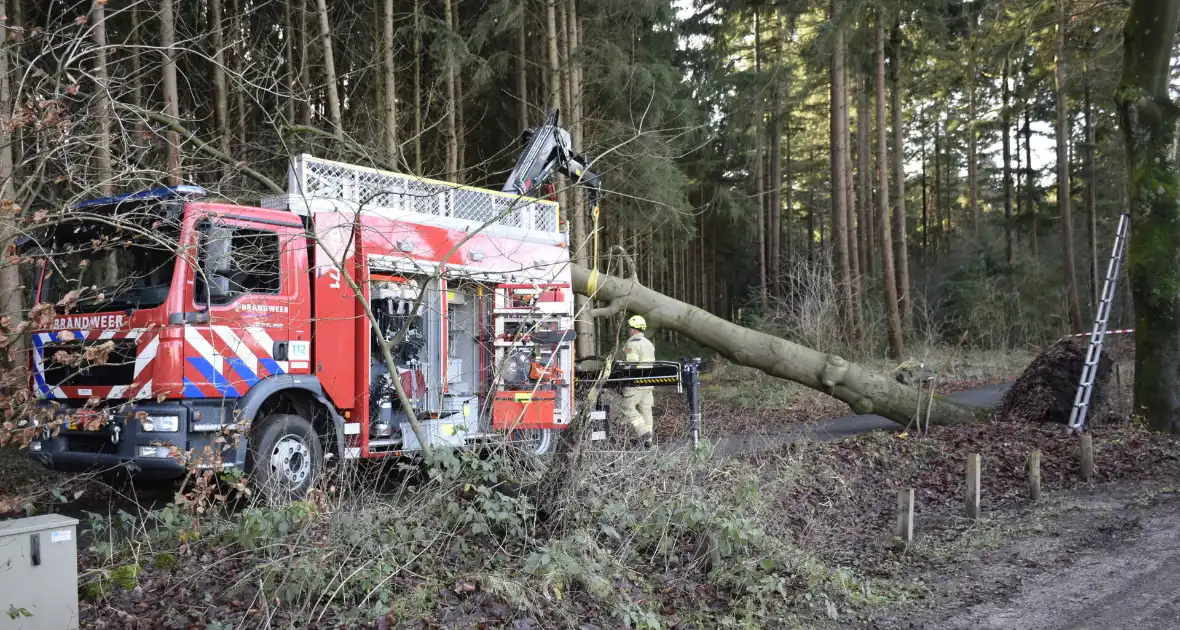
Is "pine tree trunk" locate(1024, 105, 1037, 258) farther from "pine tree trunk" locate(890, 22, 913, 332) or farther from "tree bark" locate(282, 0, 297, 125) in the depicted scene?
"tree bark" locate(282, 0, 297, 125)

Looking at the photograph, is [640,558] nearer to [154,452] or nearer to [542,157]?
[154,452]

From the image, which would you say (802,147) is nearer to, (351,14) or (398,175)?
(351,14)

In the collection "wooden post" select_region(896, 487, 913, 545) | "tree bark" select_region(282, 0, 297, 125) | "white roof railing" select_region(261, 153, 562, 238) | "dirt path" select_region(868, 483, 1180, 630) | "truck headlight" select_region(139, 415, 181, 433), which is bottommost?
"dirt path" select_region(868, 483, 1180, 630)

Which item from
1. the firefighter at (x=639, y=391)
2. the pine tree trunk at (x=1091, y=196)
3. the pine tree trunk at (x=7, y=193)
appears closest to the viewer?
the pine tree trunk at (x=7, y=193)

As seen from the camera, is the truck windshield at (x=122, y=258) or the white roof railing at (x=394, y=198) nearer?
the truck windshield at (x=122, y=258)

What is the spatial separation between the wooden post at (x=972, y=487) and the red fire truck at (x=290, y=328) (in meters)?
3.73

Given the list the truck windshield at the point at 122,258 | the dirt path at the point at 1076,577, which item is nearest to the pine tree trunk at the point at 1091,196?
the dirt path at the point at 1076,577

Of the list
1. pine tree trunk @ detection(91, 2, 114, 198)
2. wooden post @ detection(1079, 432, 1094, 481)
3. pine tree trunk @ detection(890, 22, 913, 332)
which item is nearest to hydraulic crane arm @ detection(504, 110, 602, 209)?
pine tree trunk @ detection(91, 2, 114, 198)

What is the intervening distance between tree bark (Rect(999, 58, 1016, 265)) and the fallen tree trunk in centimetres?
1205

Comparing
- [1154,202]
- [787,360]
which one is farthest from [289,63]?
[1154,202]

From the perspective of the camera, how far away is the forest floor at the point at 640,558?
181 inches

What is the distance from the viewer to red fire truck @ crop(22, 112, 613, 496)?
6.50 meters

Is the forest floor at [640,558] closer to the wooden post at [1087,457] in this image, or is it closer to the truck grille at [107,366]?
the wooden post at [1087,457]

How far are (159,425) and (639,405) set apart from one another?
19.2ft
